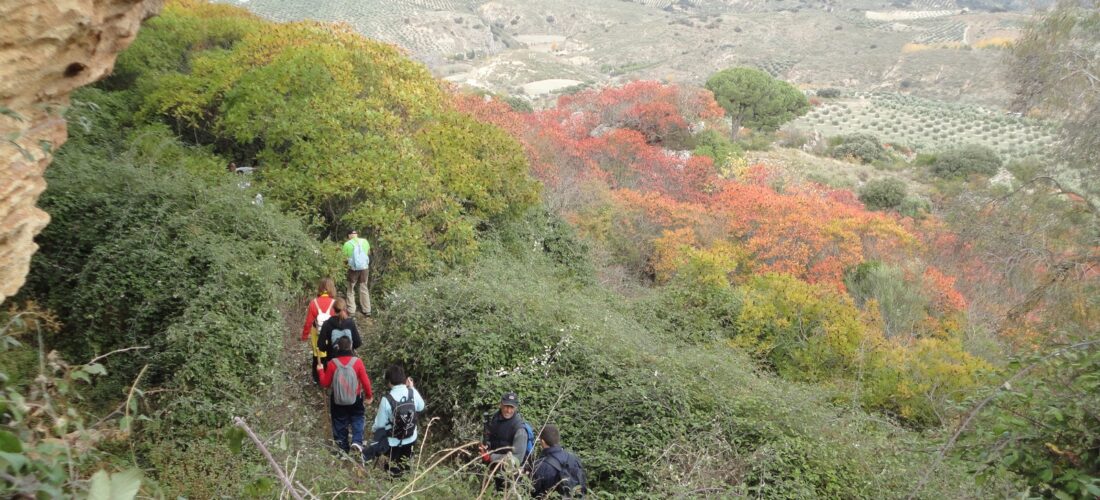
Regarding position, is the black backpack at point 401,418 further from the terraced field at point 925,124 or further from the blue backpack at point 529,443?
the terraced field at point 925,124

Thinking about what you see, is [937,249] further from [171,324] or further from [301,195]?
[171,324]

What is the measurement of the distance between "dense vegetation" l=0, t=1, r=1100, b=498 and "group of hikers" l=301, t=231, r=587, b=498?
283 millimetres

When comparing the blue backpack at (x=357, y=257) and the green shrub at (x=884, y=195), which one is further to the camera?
the green shrub at (x=884, y=195)

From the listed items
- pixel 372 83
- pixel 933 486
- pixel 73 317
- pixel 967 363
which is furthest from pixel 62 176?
pixel 967 363

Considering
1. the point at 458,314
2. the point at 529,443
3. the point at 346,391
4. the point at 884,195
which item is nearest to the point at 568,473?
the point at 529,443

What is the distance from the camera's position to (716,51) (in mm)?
78750

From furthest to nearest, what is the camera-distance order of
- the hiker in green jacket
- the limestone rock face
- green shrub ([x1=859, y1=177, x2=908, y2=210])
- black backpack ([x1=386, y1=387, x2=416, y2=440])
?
1. green shrub ([x1=859, y1=177, x2=908, y2=210])
2. the hiker in green jacket
3. black backpack ([x1=386, y1=387, x2=416, y2=440])
4. the limestone rock face

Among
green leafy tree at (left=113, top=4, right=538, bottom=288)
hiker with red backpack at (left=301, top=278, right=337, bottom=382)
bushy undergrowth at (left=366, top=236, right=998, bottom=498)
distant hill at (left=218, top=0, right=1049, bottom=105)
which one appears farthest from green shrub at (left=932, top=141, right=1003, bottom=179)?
hiker with red backpack at (left=301, top=278, right=337, bottom=382)

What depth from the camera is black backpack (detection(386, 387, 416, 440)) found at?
18.9 ft

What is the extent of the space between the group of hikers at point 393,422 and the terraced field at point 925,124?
147 feet

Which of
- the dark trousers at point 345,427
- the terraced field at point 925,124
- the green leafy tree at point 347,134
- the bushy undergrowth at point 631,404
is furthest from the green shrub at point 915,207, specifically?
the dark trousers at point 345,427

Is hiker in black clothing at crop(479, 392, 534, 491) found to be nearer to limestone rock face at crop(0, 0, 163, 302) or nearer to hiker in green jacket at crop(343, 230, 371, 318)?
limestone rock face at crop(0, 0, 163, 302)

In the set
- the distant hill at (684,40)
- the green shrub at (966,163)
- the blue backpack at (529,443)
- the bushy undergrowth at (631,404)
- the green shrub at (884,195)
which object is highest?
the blue backpack at (529,443)

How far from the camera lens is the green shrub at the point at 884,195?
30.5 m
